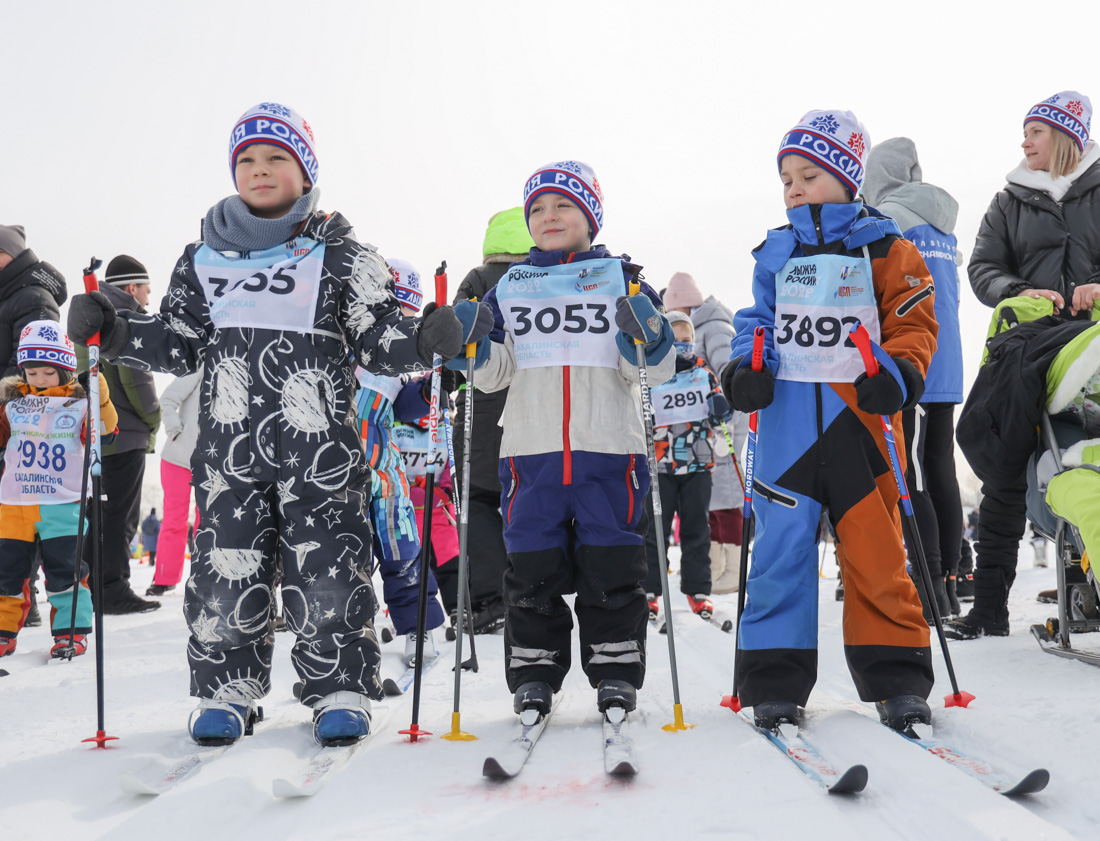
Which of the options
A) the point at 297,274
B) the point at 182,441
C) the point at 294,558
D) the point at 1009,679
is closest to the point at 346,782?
the point at 294,558

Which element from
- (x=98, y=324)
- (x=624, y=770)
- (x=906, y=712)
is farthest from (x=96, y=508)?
(x=906, y=712)

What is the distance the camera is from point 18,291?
580 cm

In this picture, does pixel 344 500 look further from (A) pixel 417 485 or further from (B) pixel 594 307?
(A) pixel 417 485

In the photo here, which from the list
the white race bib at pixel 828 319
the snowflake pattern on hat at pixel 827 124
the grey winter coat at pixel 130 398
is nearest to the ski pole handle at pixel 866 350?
the white race bib at pixel 828 319

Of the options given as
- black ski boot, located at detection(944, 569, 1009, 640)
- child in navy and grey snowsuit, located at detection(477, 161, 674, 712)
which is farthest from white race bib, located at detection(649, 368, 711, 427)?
child in navy and grey snowsuit, located at detection(477, 161, 674, 712)

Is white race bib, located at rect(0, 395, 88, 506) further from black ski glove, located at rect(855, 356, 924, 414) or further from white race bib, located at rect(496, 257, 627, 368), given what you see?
black ski glove, located at rect(855, 356, 924, 414)

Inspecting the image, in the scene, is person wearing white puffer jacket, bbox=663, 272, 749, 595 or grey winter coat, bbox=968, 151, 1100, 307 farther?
person wearing white puffer jacket, bbox=663, 272, 749, 595

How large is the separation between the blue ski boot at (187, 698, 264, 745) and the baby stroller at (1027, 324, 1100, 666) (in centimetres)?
314

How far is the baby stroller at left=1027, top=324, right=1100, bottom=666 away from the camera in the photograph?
345cm

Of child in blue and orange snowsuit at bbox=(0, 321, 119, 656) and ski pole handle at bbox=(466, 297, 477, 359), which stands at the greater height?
ski pole handle at bbox=(466, 297, 477, 359)

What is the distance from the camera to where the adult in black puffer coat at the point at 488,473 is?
17.0 ft

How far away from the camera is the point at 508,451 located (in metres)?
3.20

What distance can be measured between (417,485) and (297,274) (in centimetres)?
282

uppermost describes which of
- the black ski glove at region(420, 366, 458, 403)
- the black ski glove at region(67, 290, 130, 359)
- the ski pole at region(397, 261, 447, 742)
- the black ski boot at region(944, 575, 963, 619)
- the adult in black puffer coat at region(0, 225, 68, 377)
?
the adult in black puffer coat at region(0, 225, 68, 377)
